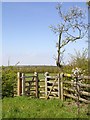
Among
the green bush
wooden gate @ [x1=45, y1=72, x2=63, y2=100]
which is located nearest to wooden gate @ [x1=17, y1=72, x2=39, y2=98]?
the green bush

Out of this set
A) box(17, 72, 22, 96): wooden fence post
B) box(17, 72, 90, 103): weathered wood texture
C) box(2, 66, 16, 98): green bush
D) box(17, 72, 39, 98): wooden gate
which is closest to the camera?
box(17, 72, 90, 103): weathered wood texture

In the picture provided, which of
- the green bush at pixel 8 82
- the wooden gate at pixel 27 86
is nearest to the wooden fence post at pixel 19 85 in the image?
the wooden gate at pixel 27 86

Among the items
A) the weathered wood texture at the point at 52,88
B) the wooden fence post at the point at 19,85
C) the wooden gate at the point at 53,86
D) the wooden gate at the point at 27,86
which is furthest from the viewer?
the wooden fence post at the point at 19,85

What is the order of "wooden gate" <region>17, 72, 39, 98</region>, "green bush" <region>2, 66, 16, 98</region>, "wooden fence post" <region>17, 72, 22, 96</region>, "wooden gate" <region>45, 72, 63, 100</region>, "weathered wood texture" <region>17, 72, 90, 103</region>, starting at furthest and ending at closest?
"wooden fence post" <region>17, 72, 22, 96</region> → "wooden gate" <region>17, 72, 39, 98</region> → "green bush" <region>2, 66, 16, 98</region> → "wooden gate" <region>45, 72, 63, 100</region> → "weathered wood texture" <region>17, 72, 90, 103</region>

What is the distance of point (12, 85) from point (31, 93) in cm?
113

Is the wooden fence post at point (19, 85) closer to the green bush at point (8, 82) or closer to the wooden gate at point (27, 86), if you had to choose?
the wooden gate at point (27, 86)

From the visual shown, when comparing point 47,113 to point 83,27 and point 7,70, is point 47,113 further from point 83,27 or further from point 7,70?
point 83,27

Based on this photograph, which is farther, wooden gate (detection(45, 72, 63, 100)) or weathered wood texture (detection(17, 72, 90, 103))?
wooden gate (detection(45, 72, 63, 100))

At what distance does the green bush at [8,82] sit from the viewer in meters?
15.2

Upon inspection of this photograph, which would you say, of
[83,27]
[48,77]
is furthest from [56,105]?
[83,27]

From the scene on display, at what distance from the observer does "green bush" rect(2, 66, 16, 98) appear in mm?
15250

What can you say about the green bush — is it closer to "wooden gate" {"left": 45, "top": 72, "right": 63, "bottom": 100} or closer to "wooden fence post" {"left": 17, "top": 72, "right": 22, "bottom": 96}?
"wooden fence post" {"left": 17, "top": 72, "right": 22, "bottom": 96}

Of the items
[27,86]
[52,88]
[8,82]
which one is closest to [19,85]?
[27,86]

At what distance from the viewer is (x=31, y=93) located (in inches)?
619
